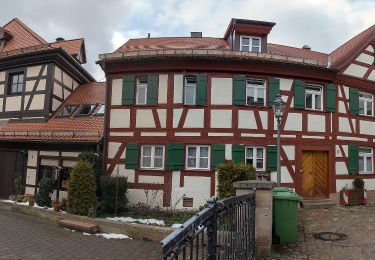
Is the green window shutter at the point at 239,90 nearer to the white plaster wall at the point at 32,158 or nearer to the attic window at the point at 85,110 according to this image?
the attic window at the point at 85,110

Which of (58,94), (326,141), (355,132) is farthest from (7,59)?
(355,132)

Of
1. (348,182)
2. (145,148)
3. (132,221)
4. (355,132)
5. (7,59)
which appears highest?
(7,59)

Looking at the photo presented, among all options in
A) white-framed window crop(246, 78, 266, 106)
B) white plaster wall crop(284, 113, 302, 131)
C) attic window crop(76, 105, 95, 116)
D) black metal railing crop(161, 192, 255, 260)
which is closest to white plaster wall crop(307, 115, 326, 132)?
white plaster wall crop(284, 113, 302, 131)

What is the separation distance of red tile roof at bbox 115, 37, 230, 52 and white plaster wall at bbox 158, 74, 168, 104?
5.60 feet

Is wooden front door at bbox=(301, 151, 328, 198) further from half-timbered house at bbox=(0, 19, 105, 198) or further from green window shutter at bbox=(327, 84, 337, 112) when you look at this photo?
half-timbered house at bbox=(0, 19, 105, 198)

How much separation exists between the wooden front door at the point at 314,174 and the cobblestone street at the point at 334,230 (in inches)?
60.1

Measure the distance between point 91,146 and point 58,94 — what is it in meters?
3.94

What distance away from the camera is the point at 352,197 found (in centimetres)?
1285

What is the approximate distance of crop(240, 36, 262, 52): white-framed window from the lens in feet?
45.0

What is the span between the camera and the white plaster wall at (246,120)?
1227 centimetres

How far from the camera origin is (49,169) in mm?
13641

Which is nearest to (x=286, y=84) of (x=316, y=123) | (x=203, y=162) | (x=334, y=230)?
(x=316, y=123)

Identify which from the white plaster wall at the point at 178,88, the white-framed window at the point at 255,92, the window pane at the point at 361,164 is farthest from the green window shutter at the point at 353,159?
the white plaster wall at the point at 178,88

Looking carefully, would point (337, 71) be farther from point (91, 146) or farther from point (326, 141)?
point (91, 146)
